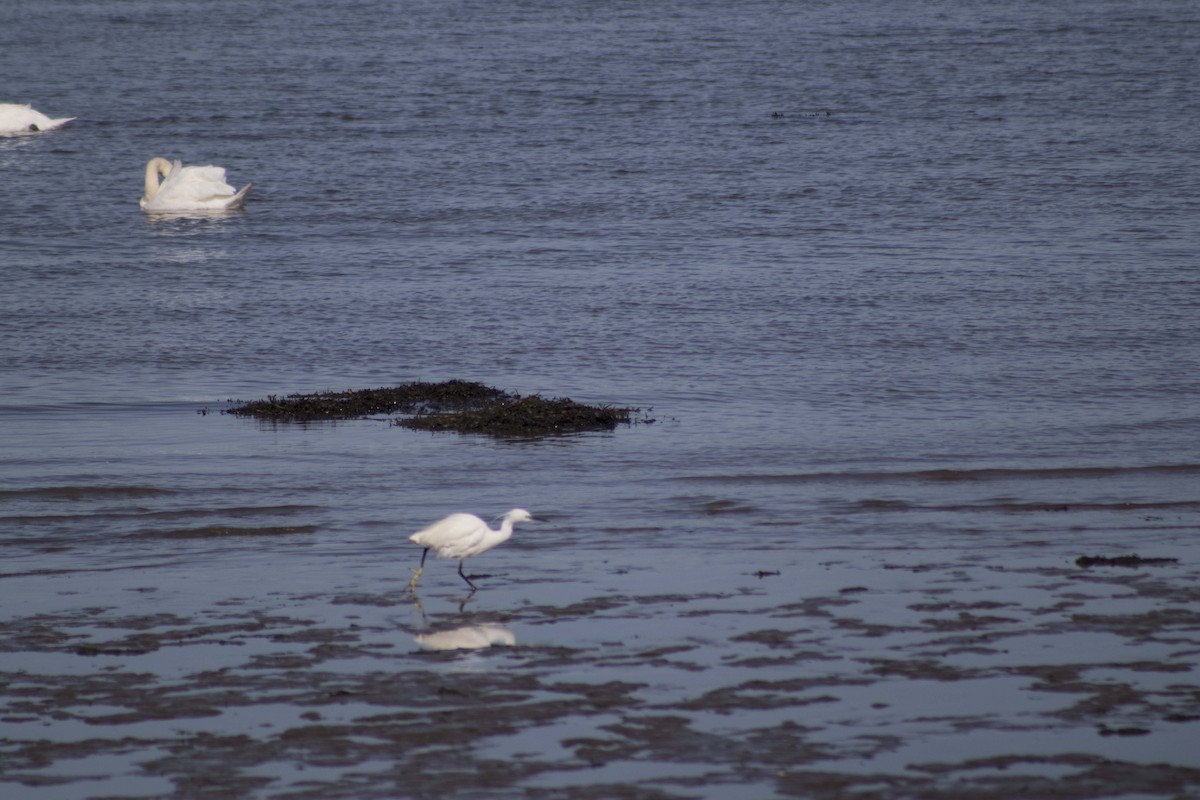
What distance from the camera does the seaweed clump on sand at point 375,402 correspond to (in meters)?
14.8

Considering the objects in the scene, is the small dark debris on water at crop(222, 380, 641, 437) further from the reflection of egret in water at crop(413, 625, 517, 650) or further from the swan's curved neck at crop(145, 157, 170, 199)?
the swan's curved neck at crop(145, 157, 170, 199)

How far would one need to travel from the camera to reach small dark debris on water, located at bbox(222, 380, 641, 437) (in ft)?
46.8

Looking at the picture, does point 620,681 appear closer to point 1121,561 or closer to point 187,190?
point 1121,561

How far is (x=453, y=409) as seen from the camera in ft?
49.1

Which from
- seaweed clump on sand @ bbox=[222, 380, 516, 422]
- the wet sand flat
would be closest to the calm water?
the wet sand flat

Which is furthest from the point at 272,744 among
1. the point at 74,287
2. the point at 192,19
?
the point at 192,19

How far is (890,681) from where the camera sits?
7535 millimetres

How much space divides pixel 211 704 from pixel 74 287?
14.3 m

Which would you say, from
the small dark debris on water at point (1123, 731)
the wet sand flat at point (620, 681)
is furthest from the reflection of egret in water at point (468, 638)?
the small dark debris on water at point (1123, 731)

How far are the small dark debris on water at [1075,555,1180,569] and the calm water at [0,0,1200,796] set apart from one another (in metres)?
0.28

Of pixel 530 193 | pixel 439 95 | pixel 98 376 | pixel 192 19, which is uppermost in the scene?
pixel 192 19

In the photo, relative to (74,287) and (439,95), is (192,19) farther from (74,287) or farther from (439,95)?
(74,287)

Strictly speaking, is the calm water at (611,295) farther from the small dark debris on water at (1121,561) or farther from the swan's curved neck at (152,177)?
the swan's curved neck at (152,177)

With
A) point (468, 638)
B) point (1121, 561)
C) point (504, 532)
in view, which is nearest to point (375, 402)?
point (504, 532)
